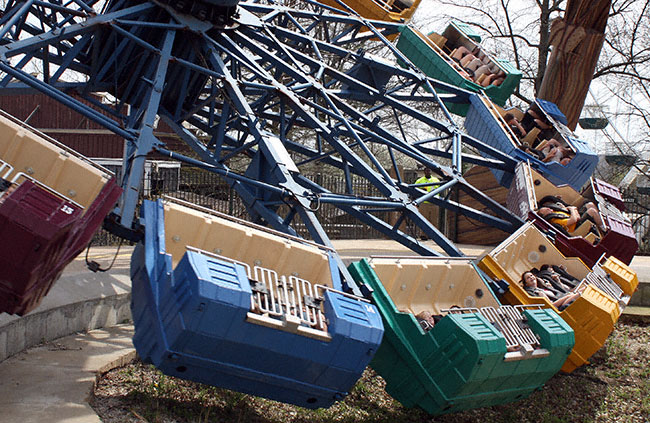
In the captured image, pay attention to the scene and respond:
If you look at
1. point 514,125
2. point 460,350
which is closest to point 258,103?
point 514,125

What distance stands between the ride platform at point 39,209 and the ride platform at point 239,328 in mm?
711

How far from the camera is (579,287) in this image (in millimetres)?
9625

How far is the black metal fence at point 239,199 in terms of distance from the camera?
18953mm

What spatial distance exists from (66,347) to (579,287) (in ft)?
22.0

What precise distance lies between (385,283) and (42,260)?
4.21 meters

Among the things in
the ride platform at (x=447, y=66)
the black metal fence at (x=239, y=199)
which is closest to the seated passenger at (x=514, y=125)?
the ride platform at (x=447, y=66)

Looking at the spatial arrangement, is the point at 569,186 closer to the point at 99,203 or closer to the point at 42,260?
the point at 99,203

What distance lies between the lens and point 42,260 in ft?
19.5

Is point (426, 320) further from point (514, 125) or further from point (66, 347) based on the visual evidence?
point (514, 125)

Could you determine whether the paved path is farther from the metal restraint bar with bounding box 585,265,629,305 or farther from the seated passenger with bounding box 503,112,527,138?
the seated passenger with bounding box 503,112,527,138

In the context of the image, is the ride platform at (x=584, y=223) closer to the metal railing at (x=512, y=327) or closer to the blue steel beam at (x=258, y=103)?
the blue steel beam at (x=258, y=103)

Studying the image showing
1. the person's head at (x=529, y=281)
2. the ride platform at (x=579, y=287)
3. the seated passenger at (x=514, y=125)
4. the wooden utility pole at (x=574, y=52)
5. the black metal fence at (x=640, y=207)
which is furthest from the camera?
the black metal fence at (x=640, y=207)

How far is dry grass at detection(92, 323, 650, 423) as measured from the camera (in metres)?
7.50

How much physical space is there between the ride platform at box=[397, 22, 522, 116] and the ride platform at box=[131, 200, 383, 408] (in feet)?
28.9
